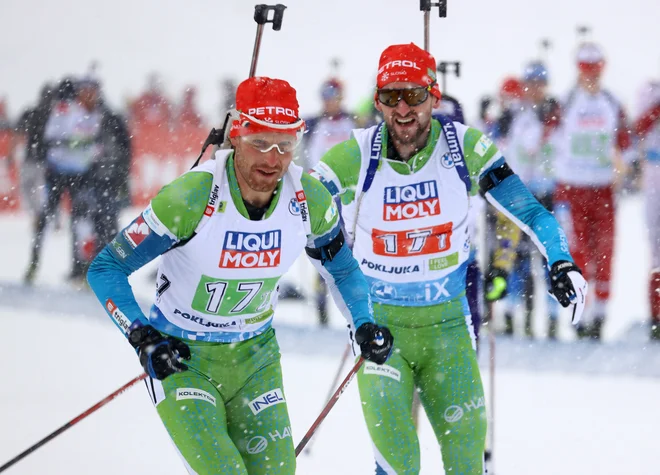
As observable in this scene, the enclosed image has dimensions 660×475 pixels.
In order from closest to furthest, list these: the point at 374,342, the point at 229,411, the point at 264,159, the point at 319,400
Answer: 1. the point at 264,159
2. the point at 229,411
3. the point at 374,342
4. the point at 319,400

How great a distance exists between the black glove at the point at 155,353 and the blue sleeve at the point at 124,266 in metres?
0.05

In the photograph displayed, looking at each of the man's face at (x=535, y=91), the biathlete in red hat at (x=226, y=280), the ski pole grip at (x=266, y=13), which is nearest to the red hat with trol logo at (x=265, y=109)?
the biathlete in red hat at (x=226, y=280)

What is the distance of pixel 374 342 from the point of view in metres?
3.59

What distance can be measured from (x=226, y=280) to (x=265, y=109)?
2.03ft

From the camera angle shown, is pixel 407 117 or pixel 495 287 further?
pixel 495 287

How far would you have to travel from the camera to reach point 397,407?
379 centimetres

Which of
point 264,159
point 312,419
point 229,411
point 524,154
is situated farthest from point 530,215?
point 524,154

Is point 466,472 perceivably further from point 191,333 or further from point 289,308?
point 289,308

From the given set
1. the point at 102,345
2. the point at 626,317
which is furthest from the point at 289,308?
the point at 626,317

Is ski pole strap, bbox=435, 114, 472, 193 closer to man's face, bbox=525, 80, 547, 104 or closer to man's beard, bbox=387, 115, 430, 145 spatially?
man's beard, bbox=387, 115, 430, 145

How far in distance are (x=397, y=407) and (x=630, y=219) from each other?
15057 millimetres

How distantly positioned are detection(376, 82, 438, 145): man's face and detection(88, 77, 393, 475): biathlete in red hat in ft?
2.02

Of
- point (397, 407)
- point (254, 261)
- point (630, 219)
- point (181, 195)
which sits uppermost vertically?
point (181, 195)

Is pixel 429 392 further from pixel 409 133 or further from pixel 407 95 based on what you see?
pixel 407 95
